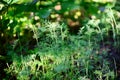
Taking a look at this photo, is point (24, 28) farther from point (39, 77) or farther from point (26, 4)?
point (39, 77)

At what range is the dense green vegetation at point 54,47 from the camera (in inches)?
75.5

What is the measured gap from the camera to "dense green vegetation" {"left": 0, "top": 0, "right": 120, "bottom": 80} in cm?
192

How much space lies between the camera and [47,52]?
192 centimetres

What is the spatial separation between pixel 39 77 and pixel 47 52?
171 millimetres

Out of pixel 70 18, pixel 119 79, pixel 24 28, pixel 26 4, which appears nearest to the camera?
pixel 119 79

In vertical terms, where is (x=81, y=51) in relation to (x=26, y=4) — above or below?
below

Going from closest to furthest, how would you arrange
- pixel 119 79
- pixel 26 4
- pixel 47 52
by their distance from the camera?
pixel 47 52 < pixel 119 79 < pixel 26 4

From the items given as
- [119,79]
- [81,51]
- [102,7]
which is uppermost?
[102,7]

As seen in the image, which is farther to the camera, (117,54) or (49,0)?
(49,0)

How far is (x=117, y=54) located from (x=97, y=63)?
0.92 ft

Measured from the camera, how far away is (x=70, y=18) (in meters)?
2.86

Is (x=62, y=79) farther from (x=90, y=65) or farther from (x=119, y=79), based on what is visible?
(x=119, y=79)

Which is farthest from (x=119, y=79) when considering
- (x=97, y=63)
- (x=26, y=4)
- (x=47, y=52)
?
(x=26, y=4)

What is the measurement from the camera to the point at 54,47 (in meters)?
1.94
